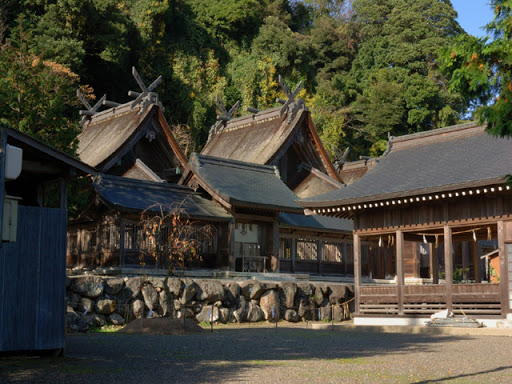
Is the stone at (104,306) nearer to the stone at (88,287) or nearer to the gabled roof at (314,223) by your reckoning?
the stone at (88,287)

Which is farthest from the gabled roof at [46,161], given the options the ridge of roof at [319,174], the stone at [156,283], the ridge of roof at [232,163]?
the ridge of roof at [319,174]

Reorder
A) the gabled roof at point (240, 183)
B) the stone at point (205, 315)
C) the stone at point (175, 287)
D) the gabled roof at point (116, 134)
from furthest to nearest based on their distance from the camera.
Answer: the gabled roof at point (116, 134) < the gabled roof at point (240, 183) < the stone at point (205, 315) < the stone at point (175, 287)

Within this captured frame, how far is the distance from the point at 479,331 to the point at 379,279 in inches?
552

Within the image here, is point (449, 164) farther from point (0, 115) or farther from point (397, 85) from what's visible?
point (397, 85)

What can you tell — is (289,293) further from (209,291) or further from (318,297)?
(209,291)

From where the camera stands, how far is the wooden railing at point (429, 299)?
18641 mm

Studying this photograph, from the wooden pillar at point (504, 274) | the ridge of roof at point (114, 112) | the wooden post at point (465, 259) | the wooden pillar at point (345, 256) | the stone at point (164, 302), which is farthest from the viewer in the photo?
the wooden post at point (465, 259)

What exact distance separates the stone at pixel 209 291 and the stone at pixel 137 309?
77.8 inches

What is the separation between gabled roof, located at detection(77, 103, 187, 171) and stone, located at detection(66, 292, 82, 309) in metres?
11.0

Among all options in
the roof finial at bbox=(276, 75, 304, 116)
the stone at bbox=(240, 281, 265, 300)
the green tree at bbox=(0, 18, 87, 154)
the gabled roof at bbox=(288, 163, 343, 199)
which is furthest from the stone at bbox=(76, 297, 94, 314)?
the roof finial at bbox=(276, 75, 304, 116)

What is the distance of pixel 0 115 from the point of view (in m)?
20.8

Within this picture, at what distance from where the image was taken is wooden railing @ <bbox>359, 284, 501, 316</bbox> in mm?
18641

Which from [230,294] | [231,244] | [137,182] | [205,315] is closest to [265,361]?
[205,315]

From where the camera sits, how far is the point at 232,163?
29.3m
